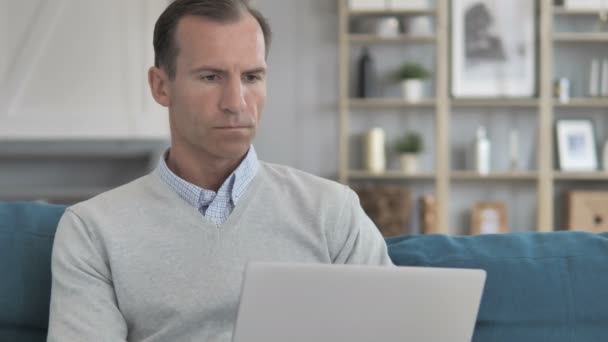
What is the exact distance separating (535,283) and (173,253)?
68 cm

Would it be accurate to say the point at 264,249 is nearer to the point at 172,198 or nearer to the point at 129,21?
the point at 172,198

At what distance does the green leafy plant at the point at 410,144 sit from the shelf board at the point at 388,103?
21cm

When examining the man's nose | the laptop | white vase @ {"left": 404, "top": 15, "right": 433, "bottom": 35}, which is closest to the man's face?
the man's nose

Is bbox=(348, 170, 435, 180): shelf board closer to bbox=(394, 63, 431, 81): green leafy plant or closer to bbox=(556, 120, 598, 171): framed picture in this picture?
bbox=(394, 63, 431, 81): green leafy plant

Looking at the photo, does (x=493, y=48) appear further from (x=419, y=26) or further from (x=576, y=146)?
(x=576, y=146)

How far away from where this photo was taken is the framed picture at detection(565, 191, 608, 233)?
18.0ft

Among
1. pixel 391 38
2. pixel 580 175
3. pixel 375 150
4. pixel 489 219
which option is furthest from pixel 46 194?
pixel 580 175

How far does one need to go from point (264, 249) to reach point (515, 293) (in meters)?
0.48

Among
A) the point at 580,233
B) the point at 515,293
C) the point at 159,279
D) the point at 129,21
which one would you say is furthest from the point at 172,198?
the point at 129,21

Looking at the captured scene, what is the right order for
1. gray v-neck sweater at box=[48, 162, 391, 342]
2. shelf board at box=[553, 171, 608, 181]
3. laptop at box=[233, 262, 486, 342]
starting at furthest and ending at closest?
shelf board at box=[553, 171, 608, 181], gray v-neck sweater at box=[48, 162, 391, 342], laptop at box=[233, 262, 486, 342]

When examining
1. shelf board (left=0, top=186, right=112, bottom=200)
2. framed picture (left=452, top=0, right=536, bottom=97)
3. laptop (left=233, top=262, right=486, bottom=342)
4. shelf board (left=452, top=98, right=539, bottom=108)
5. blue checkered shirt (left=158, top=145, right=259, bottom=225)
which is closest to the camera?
laptop (left=233, top=262, right=486, bottom=342)

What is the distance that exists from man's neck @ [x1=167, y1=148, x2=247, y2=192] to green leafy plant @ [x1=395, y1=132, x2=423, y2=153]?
405cm

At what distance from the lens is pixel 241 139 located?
1560 mm

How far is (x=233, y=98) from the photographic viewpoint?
1.54m
